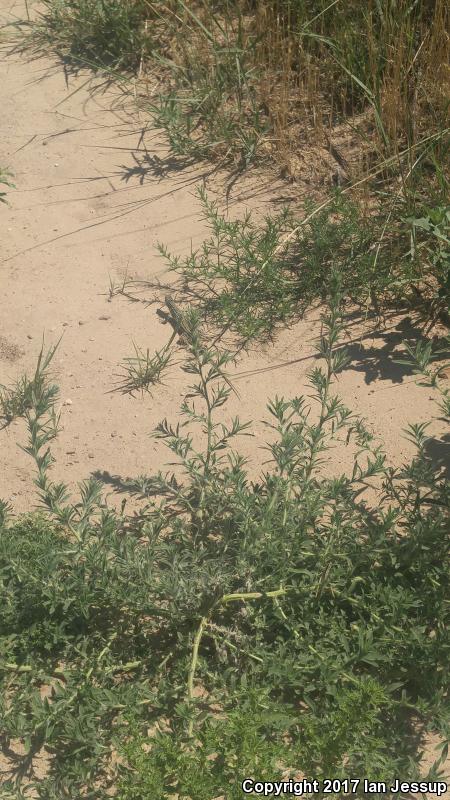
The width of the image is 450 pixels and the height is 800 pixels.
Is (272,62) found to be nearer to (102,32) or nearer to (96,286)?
(102,32)

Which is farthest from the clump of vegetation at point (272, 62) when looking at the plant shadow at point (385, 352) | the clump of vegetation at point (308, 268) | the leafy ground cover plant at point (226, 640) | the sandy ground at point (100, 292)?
the leafy ground cover plant at point (226, 640)

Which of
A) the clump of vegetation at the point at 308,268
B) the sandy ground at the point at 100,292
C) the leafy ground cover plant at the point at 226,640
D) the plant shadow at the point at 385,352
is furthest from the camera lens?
the clump of vegetation at the point at 308,268

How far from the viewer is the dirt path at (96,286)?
146 inches

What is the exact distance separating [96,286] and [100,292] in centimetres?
5

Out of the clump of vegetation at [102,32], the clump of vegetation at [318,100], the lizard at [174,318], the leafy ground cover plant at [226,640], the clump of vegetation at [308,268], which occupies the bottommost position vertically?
the leafy ground cover plant at [226,640]

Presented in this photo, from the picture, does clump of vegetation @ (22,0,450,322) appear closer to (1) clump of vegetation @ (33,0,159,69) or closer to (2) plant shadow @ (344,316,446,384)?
(1) clump of vegetation @ (33,0,159,69)

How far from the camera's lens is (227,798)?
250 centimetres

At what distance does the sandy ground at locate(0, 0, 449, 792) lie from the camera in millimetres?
3697

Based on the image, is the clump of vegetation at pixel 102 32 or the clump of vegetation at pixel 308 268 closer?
the clump of vegetation at pixel 308 268

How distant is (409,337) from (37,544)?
6.12 ft

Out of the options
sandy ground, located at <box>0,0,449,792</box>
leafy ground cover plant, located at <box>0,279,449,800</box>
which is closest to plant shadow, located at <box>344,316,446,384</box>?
sandy ground, located at <box>0,0,449,792</box>

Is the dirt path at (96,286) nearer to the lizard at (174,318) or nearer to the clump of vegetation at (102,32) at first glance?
the lizard at (174,318)

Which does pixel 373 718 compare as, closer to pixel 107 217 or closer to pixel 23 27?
pixel 107 217

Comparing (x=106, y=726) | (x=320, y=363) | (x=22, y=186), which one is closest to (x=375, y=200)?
(x=320, y=363)
